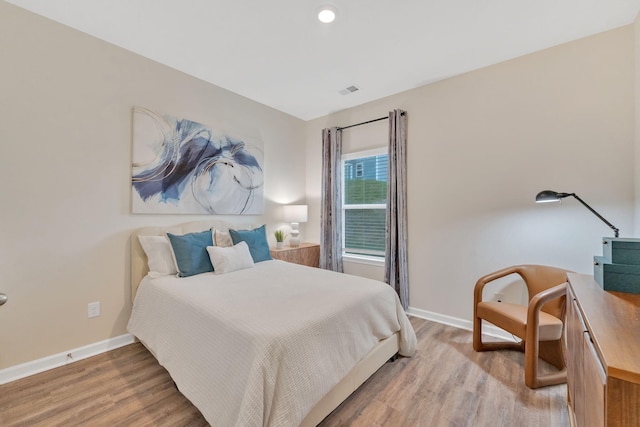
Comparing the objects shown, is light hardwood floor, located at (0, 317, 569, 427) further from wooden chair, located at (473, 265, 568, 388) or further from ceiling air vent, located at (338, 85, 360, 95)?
ceiling air vent, located at (338, 85, 360, 95)

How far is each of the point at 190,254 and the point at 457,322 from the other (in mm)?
2807

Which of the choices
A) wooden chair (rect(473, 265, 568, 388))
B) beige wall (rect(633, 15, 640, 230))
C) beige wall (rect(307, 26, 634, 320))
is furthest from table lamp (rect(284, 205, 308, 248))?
beige wall (rect(633, 15, 640, 230))

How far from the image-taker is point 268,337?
1.30m

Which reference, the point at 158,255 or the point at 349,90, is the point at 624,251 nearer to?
the point at 349,90

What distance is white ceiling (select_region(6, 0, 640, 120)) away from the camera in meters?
1.92

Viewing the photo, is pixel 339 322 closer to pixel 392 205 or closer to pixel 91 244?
pixel 392 205

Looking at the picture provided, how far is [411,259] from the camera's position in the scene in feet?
10.5

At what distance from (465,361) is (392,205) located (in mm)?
1728

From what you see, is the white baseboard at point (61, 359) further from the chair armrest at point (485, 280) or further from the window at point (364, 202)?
the chair armrest at point (485, 280)

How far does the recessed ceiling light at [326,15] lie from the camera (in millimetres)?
1923

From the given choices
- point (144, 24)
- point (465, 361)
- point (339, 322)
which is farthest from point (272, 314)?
point (144, 24)

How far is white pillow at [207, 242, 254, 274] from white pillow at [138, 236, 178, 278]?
1.14 ft

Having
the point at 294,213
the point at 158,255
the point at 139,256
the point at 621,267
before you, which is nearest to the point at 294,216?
the point at 294,213

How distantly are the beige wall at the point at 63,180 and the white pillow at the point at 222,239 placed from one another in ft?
1.86
